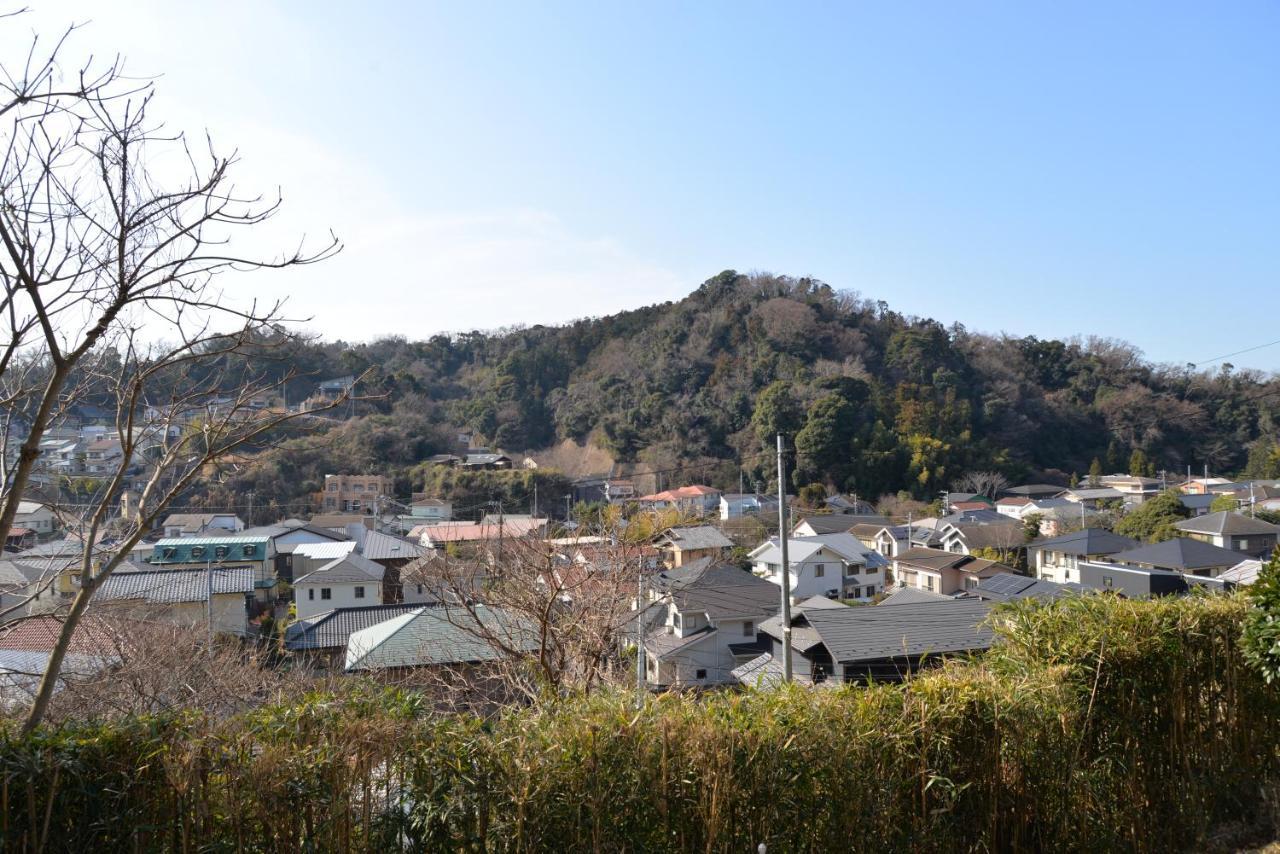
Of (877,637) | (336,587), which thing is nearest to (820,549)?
(877,637)

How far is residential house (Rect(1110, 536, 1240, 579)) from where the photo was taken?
604 inches

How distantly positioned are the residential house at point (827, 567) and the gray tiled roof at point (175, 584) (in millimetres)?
11705

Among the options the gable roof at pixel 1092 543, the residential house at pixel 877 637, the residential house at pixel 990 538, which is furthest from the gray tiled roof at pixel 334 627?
the residential house at pixel 990 538

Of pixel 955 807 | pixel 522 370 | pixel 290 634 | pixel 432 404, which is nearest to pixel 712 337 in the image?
pixel 522 370

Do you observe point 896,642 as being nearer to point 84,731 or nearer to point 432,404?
point 84,731

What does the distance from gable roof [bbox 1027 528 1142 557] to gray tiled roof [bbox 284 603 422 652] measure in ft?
52.6

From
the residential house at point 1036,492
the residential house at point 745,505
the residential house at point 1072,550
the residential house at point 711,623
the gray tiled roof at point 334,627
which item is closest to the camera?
the gray tiled roof at point 334,627

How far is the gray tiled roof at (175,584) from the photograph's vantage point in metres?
11.6

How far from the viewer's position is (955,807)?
2566 mm

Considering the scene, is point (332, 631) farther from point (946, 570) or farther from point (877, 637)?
point (946, 570)

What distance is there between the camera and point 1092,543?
1869 centimetres

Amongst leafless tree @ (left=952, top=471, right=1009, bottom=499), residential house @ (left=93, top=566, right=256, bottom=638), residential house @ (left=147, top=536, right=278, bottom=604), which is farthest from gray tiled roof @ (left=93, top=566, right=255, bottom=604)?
leafless tree @ (left=952, top=471, right=1009, bottom=499)

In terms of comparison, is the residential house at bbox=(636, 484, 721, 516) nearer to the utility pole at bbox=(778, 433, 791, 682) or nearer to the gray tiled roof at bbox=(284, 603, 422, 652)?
the gray tiled roof at bbox=(284, 603, 422, 652)

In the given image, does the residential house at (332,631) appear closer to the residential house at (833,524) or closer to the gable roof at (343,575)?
the gable roof at (343,575)
